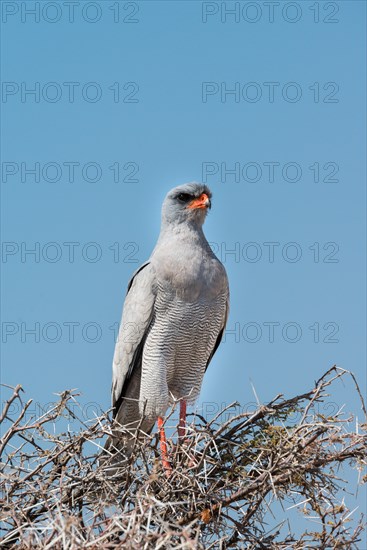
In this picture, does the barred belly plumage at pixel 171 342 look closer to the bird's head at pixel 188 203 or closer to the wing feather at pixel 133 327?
the wing feather at pixel 133 327

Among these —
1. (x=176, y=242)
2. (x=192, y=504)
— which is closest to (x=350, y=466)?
(x=192, y=504)

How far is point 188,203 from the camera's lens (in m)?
7.06

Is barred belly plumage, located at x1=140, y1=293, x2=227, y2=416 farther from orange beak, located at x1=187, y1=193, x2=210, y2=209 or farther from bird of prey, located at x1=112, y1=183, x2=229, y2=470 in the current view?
orange beak, located at x1=187, y1=193, x2=210, y2=209

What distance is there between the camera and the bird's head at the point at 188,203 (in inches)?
277

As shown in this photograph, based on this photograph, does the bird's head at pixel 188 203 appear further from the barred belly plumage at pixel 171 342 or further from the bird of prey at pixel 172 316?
the barred belly plumage at pixel 171 342

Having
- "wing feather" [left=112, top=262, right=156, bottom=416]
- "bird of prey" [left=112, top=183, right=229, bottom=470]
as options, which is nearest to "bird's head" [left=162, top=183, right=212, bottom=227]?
"bird of prey" [left=112, top=183, right=229, bottom=470]

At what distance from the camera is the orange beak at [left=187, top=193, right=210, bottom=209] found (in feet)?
22.8

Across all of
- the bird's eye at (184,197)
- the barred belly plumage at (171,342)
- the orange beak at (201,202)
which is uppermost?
the bird's eye at (184,197)

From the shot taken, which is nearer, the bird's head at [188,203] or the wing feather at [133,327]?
the wing feather at [133,327]

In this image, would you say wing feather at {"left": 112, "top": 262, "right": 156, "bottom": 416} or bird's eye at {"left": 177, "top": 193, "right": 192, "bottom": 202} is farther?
bird's eye at {"left": 177, "top": 193, "right": 192, "bottom": 202}

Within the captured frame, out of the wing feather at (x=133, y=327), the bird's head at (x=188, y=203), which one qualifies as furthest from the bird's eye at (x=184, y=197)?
the wing feather at (x=133, y=327)

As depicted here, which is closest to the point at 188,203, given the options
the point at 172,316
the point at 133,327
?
the point at 172,316

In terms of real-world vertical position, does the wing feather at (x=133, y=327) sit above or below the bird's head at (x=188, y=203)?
below

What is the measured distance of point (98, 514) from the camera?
15.1 feet
